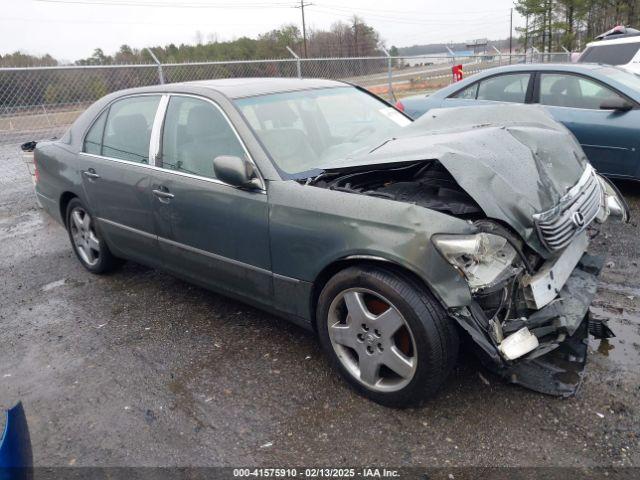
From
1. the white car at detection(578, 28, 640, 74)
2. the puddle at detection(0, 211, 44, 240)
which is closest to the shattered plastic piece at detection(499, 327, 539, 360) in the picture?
the puddle at detection(0, 211, 44, 240)

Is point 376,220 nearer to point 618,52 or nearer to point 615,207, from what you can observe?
point 615,207

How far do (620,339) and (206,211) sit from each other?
104 inches

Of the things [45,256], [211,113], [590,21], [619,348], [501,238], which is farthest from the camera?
[590,21]

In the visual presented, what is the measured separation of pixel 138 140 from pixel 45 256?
2359 mm

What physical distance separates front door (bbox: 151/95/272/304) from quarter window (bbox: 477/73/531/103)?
4.25 m

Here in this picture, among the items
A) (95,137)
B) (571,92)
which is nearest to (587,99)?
(571,92)

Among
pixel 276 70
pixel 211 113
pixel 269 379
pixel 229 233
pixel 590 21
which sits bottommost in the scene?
pixel 269 379

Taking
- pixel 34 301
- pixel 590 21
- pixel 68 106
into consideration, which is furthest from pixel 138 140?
pixel 590 21

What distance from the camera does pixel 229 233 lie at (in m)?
3.06

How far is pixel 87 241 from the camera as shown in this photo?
178 inches

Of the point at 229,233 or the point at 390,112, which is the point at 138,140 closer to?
the point at 229,233

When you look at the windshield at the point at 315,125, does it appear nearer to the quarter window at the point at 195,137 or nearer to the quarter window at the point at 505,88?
A: the quarter window at the point at 195,137

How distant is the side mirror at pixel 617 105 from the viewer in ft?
17.1

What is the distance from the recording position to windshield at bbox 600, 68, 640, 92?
5.52 meters
